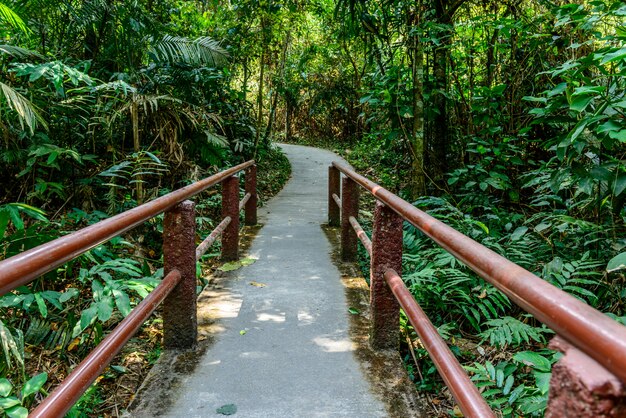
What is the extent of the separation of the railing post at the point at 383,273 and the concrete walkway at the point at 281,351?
7.4 inches

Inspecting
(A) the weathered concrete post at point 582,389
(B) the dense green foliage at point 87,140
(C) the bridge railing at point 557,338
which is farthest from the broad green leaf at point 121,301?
(A) the weathered concrete post at point 582,389

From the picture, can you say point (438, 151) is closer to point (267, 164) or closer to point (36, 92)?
point (36, 92)

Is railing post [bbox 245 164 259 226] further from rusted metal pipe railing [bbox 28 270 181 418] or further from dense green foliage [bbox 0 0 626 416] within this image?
rusted metal pipe railing [bbox 28 270 181 418]

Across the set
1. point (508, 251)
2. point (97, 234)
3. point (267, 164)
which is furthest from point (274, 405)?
point (267, 164)

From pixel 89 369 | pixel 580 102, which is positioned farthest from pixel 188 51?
pixel 89 369

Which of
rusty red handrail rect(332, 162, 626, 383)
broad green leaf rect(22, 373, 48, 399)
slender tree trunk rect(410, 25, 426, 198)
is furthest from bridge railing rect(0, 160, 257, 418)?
slender tree trunk rect(410, 25, 426, 198)

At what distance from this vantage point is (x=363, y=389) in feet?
6.93

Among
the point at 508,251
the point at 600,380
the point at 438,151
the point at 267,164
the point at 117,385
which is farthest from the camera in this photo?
the point at 267,164

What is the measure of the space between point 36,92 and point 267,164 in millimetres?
6676

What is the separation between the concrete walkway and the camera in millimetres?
1991

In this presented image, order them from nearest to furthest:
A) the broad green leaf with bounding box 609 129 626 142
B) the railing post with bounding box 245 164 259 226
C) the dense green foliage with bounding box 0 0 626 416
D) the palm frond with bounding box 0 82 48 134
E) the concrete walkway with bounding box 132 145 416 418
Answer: the concrete walkway with bounding box 132 145 416 418, the broad green leaf with bounding box 609 129 626 142, the dense green foliage with bounding box 0 0 626 416, the palm frond with bounding box 0 82 48 134, the railing post with bounding box 245 164 259 226

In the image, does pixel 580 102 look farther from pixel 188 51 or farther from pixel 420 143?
pixel 188 51

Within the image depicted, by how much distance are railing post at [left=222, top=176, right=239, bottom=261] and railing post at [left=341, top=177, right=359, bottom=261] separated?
3.16ft

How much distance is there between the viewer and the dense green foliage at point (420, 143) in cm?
286
